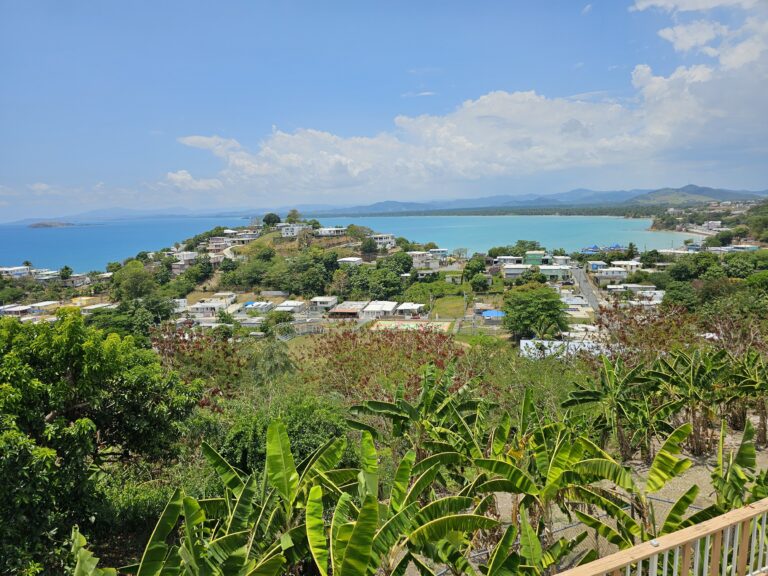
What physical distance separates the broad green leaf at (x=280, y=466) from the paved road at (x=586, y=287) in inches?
1697

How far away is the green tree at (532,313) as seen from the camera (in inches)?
1278

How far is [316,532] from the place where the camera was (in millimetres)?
3531

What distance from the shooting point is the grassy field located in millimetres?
44069

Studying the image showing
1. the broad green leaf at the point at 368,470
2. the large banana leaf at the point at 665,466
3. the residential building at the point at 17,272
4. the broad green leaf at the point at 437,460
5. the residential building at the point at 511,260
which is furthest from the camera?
the residential building at the point at 17,272

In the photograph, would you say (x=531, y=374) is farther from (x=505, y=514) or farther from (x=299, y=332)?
(x=299, y=332)

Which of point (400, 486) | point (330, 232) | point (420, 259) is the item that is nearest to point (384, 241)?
point (330, 232)

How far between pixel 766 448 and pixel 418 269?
56829mm

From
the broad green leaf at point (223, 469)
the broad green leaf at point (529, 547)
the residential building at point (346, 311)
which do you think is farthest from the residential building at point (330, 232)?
the broad green leaf at point (529, 547)

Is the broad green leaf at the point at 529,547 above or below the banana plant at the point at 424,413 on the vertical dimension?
above

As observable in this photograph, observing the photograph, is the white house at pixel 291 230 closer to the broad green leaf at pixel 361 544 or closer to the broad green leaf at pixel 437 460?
the broad green leaf at pixel 437 460

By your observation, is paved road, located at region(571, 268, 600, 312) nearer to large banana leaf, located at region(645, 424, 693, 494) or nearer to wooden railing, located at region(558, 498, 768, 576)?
large banana leaf, located at region(645, 424, 693, 494)

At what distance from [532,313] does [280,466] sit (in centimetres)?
3101

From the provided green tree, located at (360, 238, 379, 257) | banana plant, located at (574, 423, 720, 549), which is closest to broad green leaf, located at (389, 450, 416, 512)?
banana plant, located at (574, 423, 720, 549)

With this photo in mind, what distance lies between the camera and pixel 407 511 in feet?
11.9
